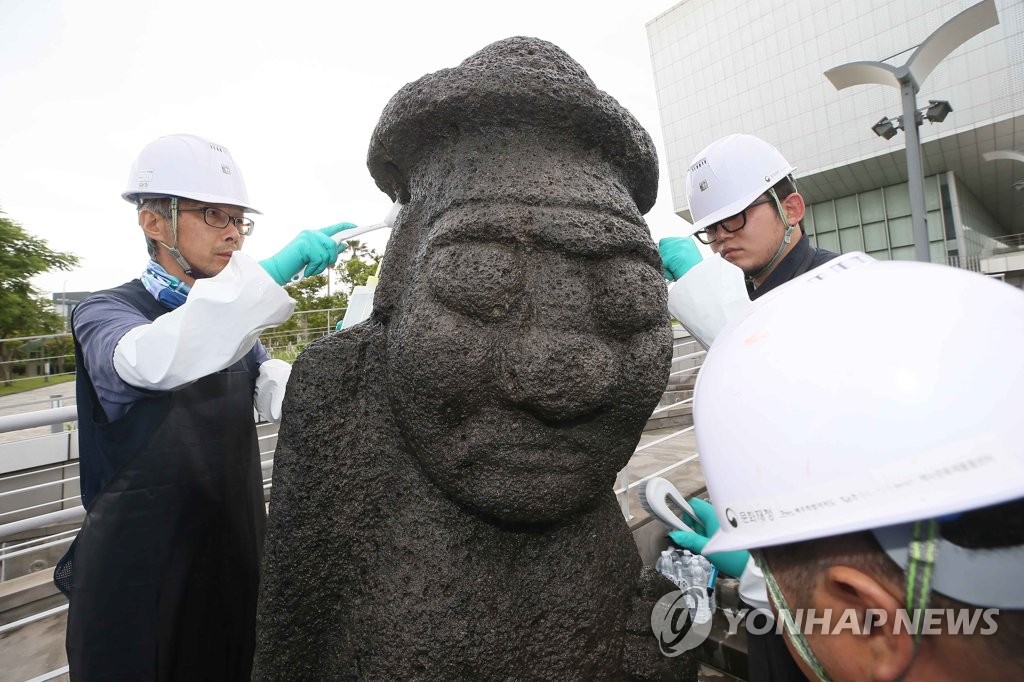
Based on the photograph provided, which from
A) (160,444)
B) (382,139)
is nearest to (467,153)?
(382,139)

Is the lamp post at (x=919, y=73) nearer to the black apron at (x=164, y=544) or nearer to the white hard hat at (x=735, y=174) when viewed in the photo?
the white hard hat at (x=735, y=174)

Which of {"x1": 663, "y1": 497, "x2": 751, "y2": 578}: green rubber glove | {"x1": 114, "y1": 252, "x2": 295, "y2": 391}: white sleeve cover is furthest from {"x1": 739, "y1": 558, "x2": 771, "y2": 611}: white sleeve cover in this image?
{"x1": 114, "y1": 252, "x2": 295, "y2": 391}: white sleeve cover

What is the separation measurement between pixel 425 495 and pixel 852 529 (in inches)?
38.5

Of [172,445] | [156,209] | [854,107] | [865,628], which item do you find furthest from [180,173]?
[854,107]

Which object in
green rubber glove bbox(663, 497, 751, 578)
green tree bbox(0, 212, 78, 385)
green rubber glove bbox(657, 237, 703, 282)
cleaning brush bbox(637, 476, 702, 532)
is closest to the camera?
green rubber glove bbox(657, 237, 703, 282)

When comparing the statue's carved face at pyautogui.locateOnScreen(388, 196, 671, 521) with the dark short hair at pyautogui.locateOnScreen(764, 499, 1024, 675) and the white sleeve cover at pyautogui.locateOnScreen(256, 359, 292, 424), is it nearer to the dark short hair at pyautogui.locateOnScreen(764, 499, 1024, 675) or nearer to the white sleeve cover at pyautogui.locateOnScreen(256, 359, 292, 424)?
the dark short hair at pyautogui.locateOnScreen(764, 499, 1024, 675)

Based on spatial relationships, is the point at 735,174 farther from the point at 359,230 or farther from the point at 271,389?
the point at 271,389

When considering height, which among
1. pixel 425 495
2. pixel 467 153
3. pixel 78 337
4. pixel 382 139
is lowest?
pixel 425 495

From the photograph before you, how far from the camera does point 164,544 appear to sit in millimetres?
1592

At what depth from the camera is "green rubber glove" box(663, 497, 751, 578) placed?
Answer: 247 centimetres

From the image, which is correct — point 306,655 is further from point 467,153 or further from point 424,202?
point 467,153

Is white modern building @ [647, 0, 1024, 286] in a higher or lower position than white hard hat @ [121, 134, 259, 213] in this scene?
higher

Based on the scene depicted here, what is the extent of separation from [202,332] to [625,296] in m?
1.13

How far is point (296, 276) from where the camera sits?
1993 millimetres
